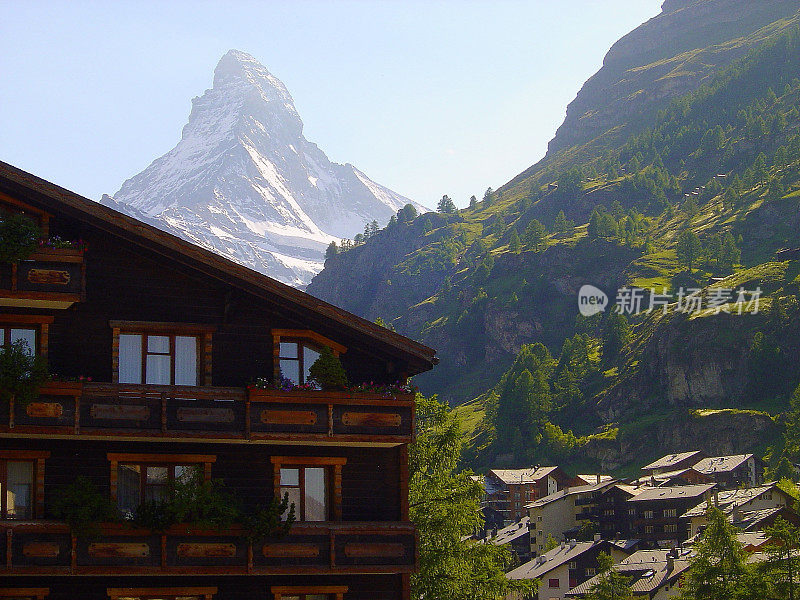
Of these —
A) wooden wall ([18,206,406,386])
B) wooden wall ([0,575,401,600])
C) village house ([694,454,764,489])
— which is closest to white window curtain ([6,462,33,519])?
wooden wall ([0,575,401,600])

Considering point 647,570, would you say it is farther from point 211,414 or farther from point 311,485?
point 211,414

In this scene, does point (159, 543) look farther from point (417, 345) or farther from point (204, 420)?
point (417, 345)

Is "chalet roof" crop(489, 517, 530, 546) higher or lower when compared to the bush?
lower

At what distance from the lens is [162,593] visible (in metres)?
28.5

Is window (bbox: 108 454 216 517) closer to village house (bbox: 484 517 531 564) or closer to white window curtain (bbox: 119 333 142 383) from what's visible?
white window curtain (bbox: 119 333 142 383)

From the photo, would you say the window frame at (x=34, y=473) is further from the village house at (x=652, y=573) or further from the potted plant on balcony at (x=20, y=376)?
the village house at (x=652, y=573)

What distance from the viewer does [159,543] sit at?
91.9 feet

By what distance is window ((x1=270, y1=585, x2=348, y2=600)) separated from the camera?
29.4 meters

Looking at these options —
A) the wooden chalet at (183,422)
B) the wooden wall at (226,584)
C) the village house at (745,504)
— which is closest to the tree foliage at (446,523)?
the wooden wall at (226,584)

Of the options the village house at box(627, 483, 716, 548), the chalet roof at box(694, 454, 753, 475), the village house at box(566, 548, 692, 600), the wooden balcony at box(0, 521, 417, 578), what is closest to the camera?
the wooden balcony at box(0, 521, 417, 578)

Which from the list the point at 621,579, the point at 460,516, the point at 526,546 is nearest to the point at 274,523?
the point at 460,516

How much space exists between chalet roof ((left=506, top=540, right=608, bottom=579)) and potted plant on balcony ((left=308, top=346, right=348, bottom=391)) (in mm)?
112370

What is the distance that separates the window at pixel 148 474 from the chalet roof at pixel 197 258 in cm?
424

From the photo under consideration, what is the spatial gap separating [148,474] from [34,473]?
2515mm
